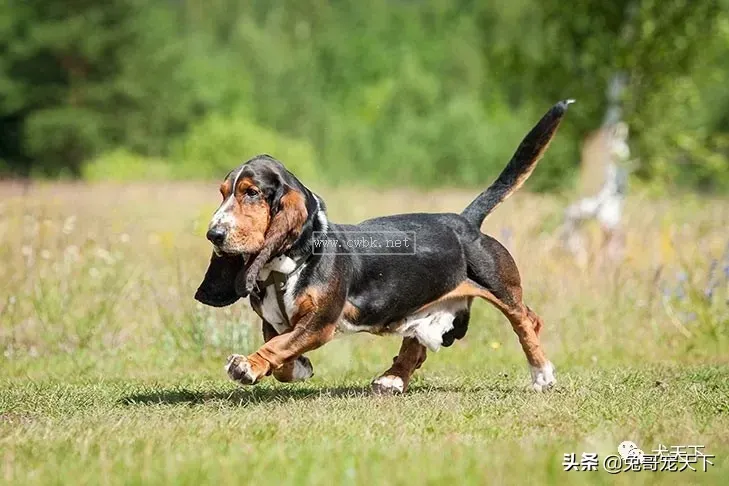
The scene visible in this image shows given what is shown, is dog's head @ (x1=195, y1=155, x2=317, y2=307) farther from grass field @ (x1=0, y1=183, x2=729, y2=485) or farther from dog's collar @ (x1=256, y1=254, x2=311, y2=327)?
grass field @ (x1=0, y1=183, x2=729, y2=485)

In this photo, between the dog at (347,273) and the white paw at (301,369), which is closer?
the dog at (347,273)

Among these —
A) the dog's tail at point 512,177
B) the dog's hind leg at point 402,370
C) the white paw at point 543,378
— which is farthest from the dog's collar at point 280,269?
the white paw at point 543,378

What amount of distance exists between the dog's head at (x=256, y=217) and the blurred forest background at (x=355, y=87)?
12.2 metres

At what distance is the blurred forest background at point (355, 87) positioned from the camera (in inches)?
693

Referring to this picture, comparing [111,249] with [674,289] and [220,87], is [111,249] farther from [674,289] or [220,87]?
[220,87]

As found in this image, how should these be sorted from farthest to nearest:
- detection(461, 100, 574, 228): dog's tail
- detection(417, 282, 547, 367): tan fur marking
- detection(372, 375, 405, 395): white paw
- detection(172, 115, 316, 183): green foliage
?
detection(172, 115, 316, 183): green foliage, detection(461, 100, 574, 228): dog's tail, detection(417, 282, 547, 367): tan fur marking, detection(372, 375, 405, 395): white paw

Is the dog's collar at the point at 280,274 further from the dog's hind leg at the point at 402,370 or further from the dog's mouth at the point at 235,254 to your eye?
the dog's hind leg at the point at 402,370

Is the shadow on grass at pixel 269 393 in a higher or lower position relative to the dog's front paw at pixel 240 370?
lower

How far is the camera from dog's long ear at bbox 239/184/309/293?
5734 mm

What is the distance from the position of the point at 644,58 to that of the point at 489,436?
12990 mm

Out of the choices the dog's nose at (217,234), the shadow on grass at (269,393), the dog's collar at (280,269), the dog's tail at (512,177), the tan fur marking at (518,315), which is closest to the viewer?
the dog's nose at (217,234)

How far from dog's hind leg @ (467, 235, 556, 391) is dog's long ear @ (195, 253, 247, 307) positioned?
65.2 inches

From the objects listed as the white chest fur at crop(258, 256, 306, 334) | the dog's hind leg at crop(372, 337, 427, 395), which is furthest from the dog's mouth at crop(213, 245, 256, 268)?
the dog's hind leg at crop(372, 337, 427, 395)

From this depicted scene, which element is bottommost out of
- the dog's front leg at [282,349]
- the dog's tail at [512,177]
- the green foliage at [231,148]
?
the dog's front leg at [282,349]
